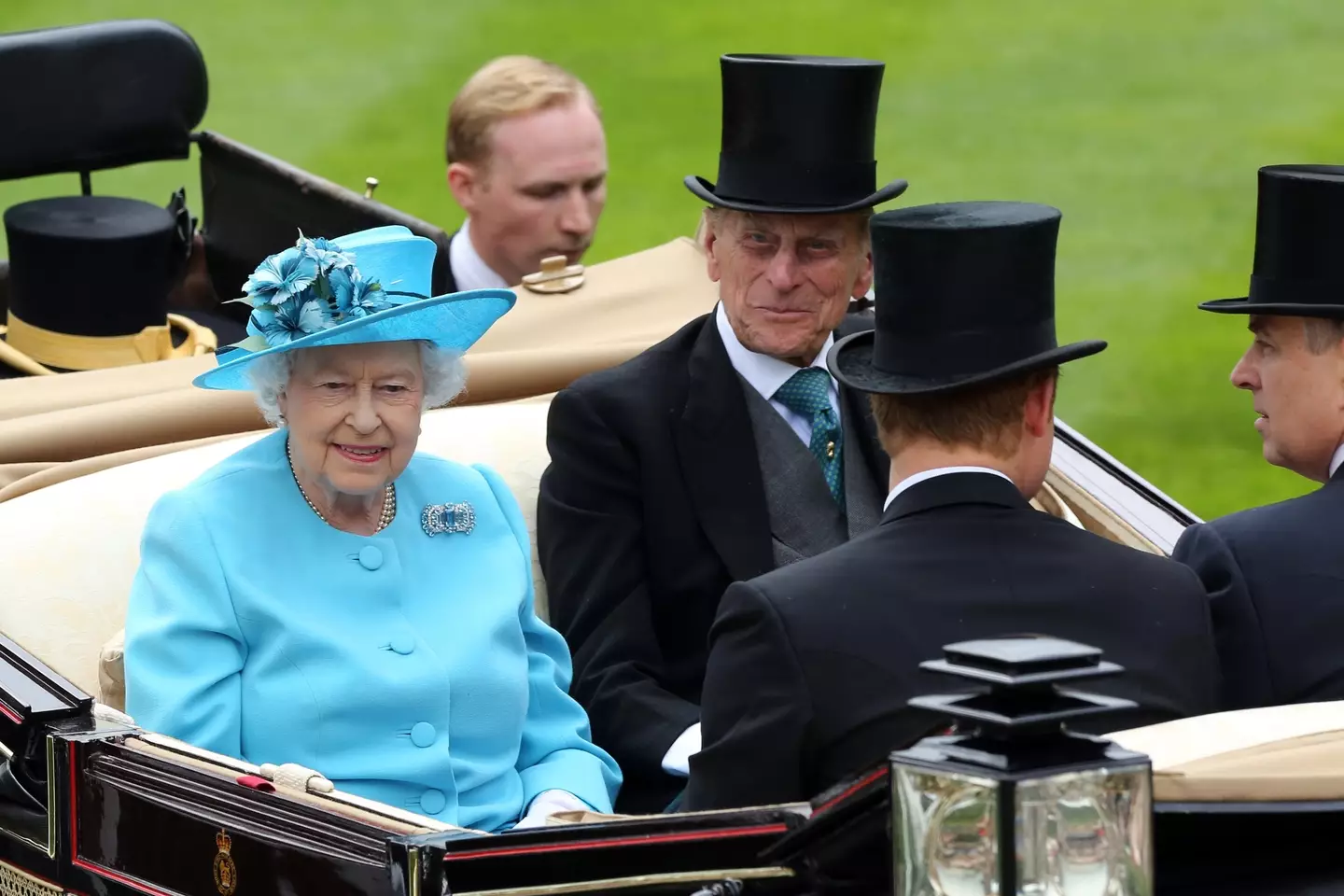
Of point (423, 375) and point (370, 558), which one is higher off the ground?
point (423, 375)

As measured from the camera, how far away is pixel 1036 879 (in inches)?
70.2

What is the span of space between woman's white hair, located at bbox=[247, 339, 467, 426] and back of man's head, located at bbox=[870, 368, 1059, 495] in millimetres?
724

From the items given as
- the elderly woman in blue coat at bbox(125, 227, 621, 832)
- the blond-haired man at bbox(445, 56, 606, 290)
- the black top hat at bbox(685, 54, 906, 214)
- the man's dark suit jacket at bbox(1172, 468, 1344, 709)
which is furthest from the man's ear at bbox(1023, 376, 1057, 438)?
the blond-haired man at bbox(445, 56, 606, 290)

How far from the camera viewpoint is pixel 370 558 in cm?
286

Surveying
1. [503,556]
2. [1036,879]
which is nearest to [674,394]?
[503,556]

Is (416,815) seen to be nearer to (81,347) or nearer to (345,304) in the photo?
(345,304)

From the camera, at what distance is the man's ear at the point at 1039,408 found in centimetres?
240

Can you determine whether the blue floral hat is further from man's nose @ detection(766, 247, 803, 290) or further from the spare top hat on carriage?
the spare top hat on carriage

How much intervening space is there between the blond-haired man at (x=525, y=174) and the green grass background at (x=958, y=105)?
4.32m

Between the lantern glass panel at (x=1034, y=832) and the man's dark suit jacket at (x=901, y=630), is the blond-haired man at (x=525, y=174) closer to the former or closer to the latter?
the man's dark suit jacket at (x=901, y=630)

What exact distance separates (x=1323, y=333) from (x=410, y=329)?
1.06m

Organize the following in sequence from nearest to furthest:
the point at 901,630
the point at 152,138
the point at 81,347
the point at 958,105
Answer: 1. the point at 901,630
2. the point at 81,347
3. the point at 152,138
4. the point at 958,105


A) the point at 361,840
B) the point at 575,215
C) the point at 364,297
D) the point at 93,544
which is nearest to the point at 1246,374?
the point at 364,297

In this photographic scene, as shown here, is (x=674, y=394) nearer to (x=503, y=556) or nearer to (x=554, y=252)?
(x=503, y=556)
